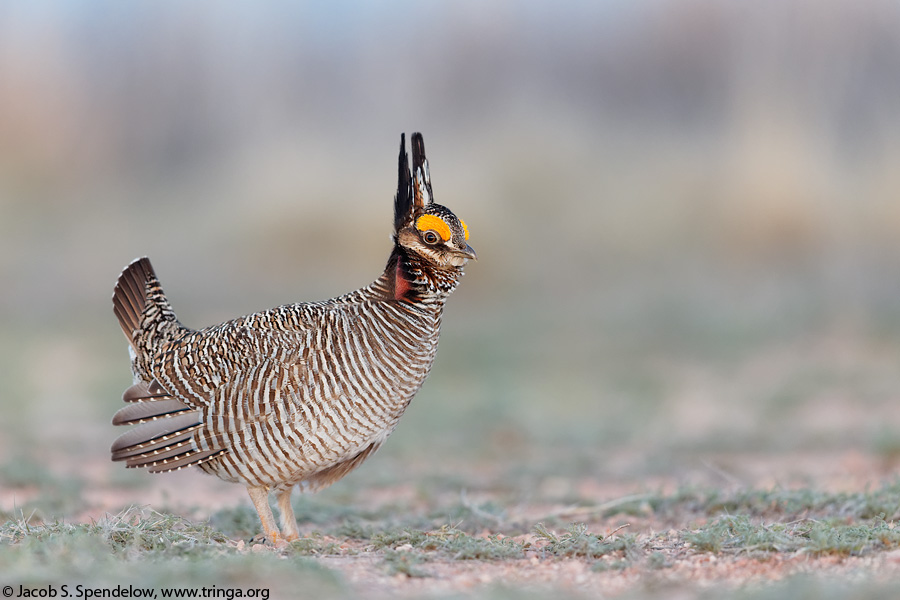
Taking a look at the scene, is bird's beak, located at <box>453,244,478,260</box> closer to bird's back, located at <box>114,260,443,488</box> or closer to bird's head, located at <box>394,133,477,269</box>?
bird's head, located at <box>394,133,477,269</box>

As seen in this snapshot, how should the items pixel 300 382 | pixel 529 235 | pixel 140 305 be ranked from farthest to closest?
pixel 529 235 → pixel 140 305 → pixel 300 382

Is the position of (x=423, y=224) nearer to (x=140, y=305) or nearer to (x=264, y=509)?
(x=264, y=509)

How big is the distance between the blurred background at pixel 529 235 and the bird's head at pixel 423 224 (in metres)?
2.08

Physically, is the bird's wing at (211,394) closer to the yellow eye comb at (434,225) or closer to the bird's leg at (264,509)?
the bird's leg at (264,509)

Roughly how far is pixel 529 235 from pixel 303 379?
616 inches

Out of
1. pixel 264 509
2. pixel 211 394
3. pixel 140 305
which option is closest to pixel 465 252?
pixel 211 394

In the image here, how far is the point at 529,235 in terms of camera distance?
20.1m

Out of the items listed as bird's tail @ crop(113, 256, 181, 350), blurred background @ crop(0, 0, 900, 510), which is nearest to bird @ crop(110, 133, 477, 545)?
bird's tail @ crop(113, 256, 181, 350)

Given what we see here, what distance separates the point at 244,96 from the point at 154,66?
1110cm

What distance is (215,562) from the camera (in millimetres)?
3754

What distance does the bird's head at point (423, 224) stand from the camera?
503 cm

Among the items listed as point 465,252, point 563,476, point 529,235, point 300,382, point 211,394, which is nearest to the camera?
point 300,382

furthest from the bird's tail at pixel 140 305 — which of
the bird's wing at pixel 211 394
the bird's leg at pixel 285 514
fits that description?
the bird's leg at pixel 285 514

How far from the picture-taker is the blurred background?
9.58 meters
